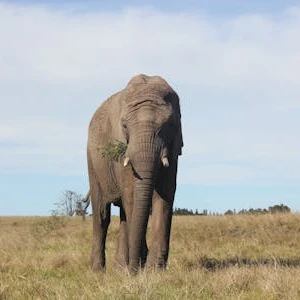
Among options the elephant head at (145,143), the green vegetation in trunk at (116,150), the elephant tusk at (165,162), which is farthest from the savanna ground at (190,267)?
the green vegetation in trunk at (116,150)

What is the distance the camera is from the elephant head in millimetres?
8734

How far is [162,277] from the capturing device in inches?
301

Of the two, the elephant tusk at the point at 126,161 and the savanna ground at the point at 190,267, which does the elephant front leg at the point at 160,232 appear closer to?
the savanna ground at the point at 190,267

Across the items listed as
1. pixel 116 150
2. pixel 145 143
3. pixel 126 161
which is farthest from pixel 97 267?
pixel 145 143

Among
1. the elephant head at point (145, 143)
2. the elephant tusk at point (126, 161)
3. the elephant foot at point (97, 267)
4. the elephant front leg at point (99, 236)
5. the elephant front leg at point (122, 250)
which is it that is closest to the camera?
the elephant head at point (145, 143)

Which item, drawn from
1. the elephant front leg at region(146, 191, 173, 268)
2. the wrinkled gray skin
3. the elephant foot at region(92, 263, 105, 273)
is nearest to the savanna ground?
the elephant foot at region(92, 263, 105, 273)

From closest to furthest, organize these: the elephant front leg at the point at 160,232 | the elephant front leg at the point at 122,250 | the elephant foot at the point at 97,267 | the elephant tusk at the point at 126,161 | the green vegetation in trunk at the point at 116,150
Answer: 1. the elephant tusk at the point at 126,161
2. the elephant front leg at the point at 160,232
3. the green vegetation in trunk at the point at 116,150
4. the elephant front leg at the point at 122,250
5. the elephant foot at the point at 97,267

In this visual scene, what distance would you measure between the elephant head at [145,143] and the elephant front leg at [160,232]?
0.34 meters

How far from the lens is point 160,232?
30.5ft

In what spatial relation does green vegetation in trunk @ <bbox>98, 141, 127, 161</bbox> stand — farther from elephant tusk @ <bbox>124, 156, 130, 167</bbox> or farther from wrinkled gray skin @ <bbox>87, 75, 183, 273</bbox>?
elephant tusk @ <bbox>124, 156, 130, 167</bbox>

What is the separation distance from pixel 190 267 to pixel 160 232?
0.86 meters

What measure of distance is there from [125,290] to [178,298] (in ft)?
1.79

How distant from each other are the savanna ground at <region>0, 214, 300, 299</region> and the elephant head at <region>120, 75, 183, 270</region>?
669 millimetres

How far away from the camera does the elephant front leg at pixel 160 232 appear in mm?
9148
